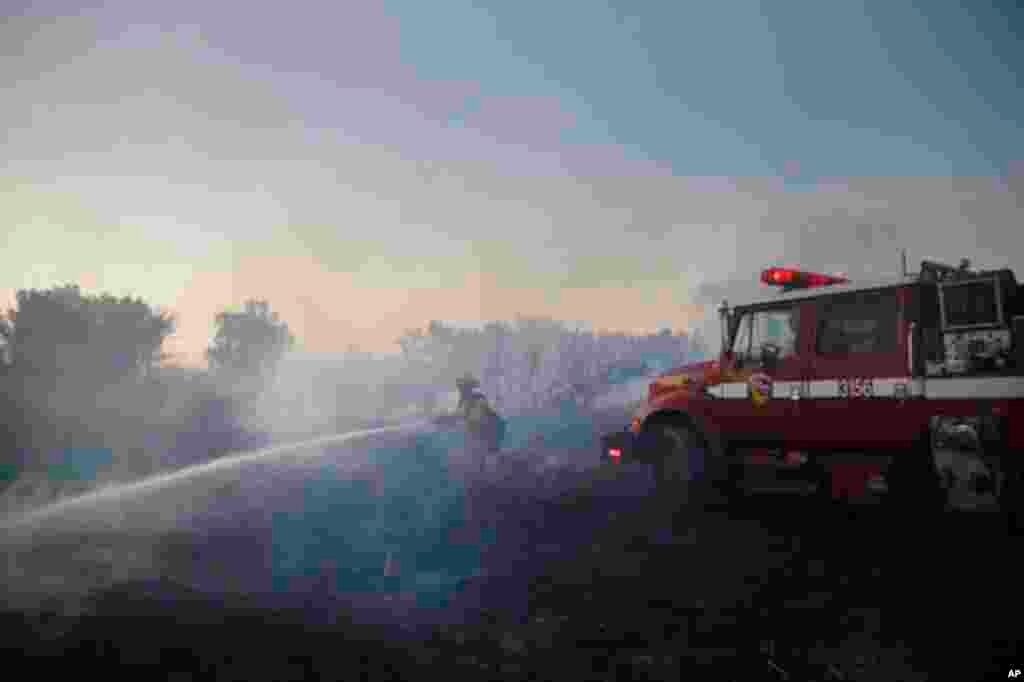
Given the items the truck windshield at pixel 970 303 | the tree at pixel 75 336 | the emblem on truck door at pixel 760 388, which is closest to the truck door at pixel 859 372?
the truck windshield at pixel 970 303

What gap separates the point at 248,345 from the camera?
2424 inches

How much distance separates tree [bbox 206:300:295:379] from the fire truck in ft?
194

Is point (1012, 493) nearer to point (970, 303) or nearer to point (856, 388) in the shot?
point (856, 388)

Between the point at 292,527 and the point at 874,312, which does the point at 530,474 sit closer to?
the point at 292,527

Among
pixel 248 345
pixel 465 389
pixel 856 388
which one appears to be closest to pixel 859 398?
pixel 856 388

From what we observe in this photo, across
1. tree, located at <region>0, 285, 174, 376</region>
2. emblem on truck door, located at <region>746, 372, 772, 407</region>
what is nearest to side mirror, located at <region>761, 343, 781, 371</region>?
emblem on truck door, located at <region>746, 372, 772, 407</region>

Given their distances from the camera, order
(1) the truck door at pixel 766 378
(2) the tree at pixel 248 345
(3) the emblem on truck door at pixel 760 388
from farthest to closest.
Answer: (2) the tree at pixel 248 345 < (3) the emblem on truck door at pixel 760 388 < (1) the truck door at pixel 766 378

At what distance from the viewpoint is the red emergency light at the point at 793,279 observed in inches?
311

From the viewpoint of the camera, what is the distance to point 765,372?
7.71 metres

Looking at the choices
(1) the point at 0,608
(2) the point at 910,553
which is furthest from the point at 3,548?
(2) the point at 910,553

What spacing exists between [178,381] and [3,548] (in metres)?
39.3

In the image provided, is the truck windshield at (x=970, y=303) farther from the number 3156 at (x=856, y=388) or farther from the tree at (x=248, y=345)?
the tree at (x=248, y=345)

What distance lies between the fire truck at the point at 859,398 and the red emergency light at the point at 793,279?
21 millimetres

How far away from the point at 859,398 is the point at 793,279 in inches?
79.2
